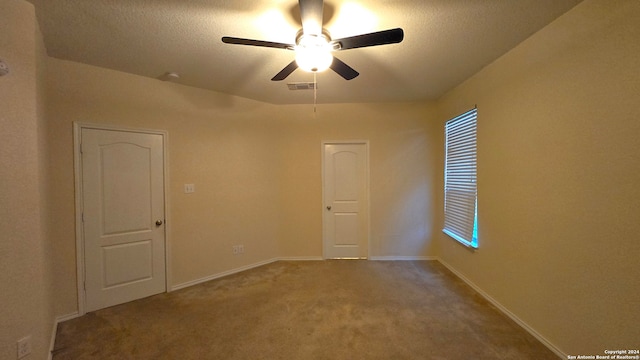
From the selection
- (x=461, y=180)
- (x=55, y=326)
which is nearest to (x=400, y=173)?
(x=461, y=180)

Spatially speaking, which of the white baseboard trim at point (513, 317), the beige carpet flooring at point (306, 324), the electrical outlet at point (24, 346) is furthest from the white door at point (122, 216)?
the white baseboard trim at point (513, 317)

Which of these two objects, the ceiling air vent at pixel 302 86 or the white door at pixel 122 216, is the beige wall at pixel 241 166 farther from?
the ceiling air vent at pixel 302 86

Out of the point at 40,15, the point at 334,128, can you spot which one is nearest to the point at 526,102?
the point at 334,128

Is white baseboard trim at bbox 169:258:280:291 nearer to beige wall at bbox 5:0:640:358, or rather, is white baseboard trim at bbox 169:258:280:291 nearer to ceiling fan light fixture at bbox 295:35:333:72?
beige wall at bbox 5:0:640:358

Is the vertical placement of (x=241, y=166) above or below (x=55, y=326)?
above

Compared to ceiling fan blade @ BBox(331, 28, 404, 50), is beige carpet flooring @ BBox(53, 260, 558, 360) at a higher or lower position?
lower

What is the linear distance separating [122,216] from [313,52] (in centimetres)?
270

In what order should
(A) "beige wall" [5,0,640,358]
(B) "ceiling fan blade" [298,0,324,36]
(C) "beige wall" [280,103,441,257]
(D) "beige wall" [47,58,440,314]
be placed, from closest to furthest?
1. (B) "ceiling fan blade" [298,0,324,36]
2. (A) "beige wall" [5,0,640,358]
3. (D) "beige wall" [47,58,440,314]
4. (C) "beige wall" [280,103,441,257]

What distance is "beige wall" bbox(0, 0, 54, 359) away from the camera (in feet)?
4.98

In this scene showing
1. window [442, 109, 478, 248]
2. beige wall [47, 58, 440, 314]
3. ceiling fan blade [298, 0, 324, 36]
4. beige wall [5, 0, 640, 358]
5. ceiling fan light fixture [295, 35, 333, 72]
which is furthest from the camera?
window [442, 109, 478, 248]

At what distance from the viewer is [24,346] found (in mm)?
1590

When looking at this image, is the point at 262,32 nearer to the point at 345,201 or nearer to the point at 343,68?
the point at 343,68

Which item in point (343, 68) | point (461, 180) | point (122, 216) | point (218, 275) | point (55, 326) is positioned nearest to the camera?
point (343, 68)

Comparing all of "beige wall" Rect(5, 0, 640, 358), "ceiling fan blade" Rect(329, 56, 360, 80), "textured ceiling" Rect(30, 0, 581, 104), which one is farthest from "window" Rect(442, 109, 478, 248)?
"ceiling fan blade" Rect(329, 56, 360, 80)
